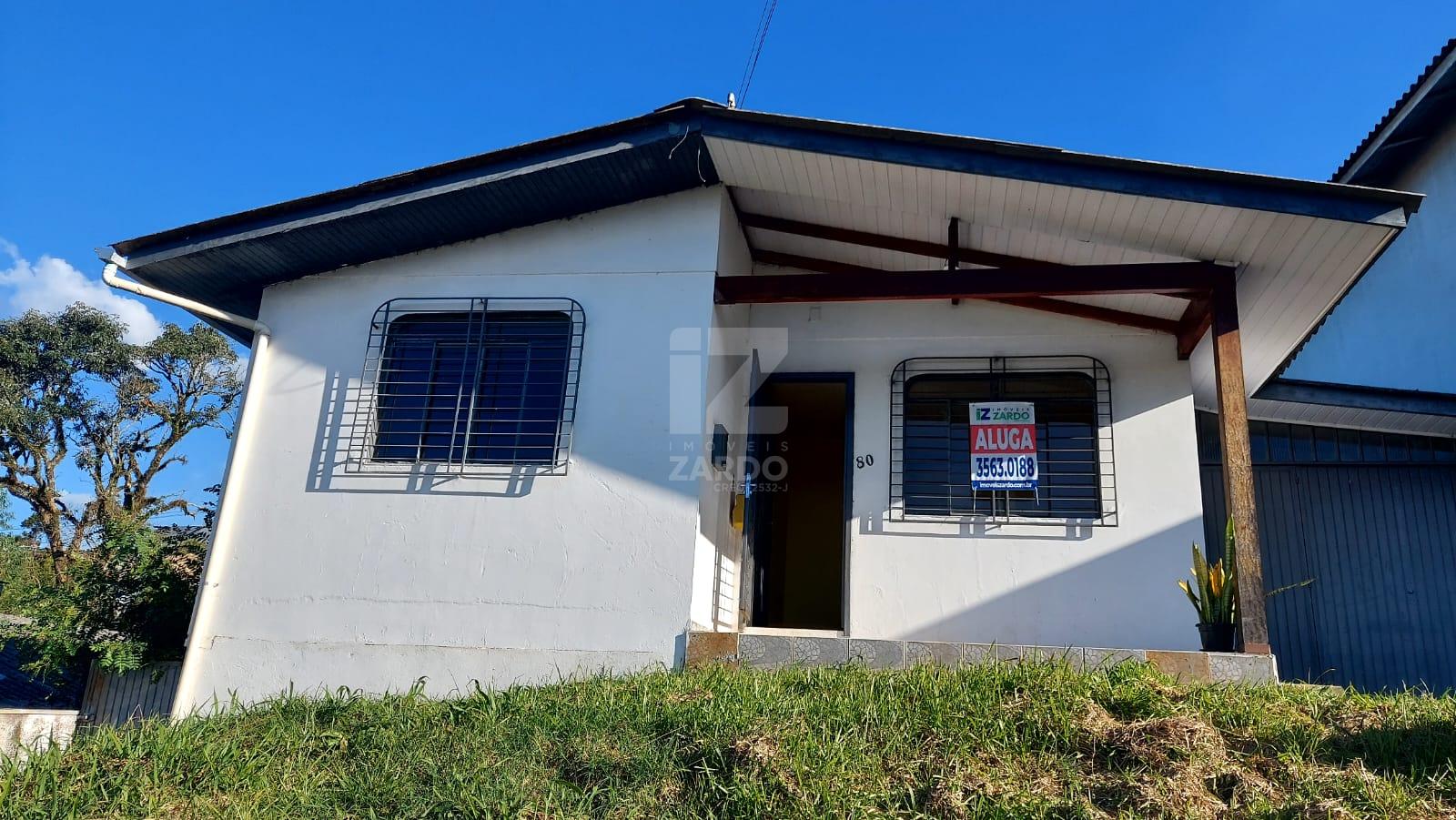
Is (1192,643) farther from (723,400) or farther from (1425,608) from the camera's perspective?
(723,400)

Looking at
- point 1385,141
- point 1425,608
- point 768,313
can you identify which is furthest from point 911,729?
point 1385,141

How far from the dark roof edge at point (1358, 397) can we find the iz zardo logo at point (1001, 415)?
82.0 inches

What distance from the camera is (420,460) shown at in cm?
720

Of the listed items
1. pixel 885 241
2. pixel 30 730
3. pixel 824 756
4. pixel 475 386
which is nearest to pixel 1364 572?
pixel 885 241

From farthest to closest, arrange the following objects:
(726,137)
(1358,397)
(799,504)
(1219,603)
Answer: (799,504), (1358,397), (726,137), (1219,603)

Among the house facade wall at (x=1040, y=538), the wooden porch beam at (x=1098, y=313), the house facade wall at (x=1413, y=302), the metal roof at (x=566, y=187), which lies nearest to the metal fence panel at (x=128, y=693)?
the metal roof at (x=566, y=187)

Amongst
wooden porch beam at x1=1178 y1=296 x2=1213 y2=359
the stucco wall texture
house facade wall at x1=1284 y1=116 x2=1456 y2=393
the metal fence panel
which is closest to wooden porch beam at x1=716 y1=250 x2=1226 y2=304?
wooden porch beam at x1=1178 y1=296 x2=1213 y2=359

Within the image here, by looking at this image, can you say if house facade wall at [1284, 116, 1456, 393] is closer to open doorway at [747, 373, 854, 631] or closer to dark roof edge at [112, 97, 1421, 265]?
dark roof edge at [112, 97, 1421, 265]

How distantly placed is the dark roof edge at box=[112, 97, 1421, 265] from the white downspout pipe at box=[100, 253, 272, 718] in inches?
12.3

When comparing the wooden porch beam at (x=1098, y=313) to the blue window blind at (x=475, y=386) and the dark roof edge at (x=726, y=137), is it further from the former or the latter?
the blue window blind at (x=475, y=386)

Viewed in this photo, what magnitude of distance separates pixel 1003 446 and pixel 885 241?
1943 millimetres

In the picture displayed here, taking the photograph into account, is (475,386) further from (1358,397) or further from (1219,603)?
(1358,397)

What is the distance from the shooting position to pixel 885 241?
7.96 m

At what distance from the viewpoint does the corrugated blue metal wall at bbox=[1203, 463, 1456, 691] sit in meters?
8.06
